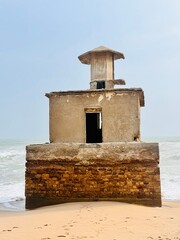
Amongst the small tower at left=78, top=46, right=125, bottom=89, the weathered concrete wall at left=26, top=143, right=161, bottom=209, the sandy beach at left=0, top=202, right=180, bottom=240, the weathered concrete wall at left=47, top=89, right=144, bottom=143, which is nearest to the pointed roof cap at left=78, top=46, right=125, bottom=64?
the small tower at left=78, top=46, right=125, bottom=89

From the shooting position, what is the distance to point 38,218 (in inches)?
263

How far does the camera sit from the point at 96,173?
8.66m

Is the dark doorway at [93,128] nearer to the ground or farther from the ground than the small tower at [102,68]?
nearer to the ground

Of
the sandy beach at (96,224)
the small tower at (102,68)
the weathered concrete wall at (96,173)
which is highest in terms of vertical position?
the small tower at (102,68)

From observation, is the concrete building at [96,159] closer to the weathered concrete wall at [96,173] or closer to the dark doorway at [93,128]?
the weathered concrete wall at [96,173]

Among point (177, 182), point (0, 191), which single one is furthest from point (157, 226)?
point (177, 182)

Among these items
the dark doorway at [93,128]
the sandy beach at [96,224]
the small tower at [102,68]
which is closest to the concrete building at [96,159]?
the sandy beach at [96,224]

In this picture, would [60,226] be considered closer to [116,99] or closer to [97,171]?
[97,171]

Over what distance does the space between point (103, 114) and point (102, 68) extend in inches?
75.3

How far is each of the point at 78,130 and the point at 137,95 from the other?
201 cm

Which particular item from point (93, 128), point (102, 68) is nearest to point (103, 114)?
point (102, 68)

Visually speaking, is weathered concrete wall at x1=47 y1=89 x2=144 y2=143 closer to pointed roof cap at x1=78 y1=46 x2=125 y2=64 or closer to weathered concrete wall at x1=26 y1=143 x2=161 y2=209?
weathered concrete wall at x1=26 y1=143 x2=161 y2=209

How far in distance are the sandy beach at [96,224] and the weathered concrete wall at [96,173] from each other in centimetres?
66

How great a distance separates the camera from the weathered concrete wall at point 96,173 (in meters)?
8.53
